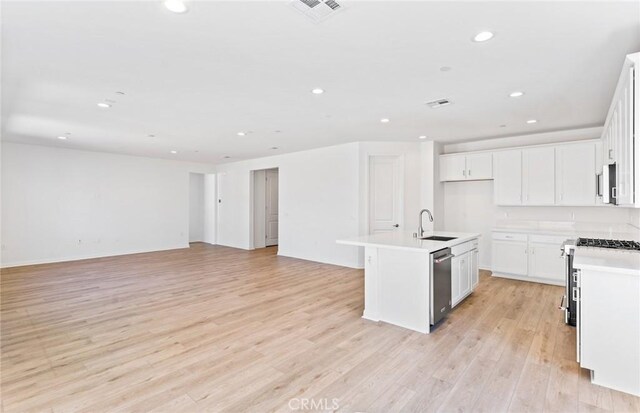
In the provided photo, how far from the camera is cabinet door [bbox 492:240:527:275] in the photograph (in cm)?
532

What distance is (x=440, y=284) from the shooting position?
3.49 meters

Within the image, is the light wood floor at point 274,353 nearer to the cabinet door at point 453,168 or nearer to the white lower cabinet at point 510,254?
the white lower cabinet at point 510,254

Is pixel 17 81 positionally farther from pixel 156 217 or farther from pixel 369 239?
pixel 156 217

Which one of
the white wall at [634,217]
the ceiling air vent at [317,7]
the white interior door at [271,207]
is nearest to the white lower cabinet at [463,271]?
the white wall at [634,217]

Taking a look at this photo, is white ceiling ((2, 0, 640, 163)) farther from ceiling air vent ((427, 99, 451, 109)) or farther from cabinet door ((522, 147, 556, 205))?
cabinet door ((522, 147, 556, 205))

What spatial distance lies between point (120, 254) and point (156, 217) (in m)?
1.28

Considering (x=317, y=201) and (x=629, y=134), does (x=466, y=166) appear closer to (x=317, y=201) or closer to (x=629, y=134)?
(x=317, y=201)

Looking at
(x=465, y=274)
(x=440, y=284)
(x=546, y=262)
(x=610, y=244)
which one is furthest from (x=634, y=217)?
(x=440, y=284)

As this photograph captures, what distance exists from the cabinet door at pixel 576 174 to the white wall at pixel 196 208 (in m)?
9.72

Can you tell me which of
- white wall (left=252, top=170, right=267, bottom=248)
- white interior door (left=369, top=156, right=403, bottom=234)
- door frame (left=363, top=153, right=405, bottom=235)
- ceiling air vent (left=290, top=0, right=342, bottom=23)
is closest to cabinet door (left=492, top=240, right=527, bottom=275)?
door frame (left=363, top=153, right=405, bottom=235)

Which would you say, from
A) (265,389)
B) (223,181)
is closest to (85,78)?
(265,389)

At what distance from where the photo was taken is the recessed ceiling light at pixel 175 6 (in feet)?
6.39

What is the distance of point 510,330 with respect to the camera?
11.1 ft

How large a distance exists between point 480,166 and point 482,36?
13.2 ft
